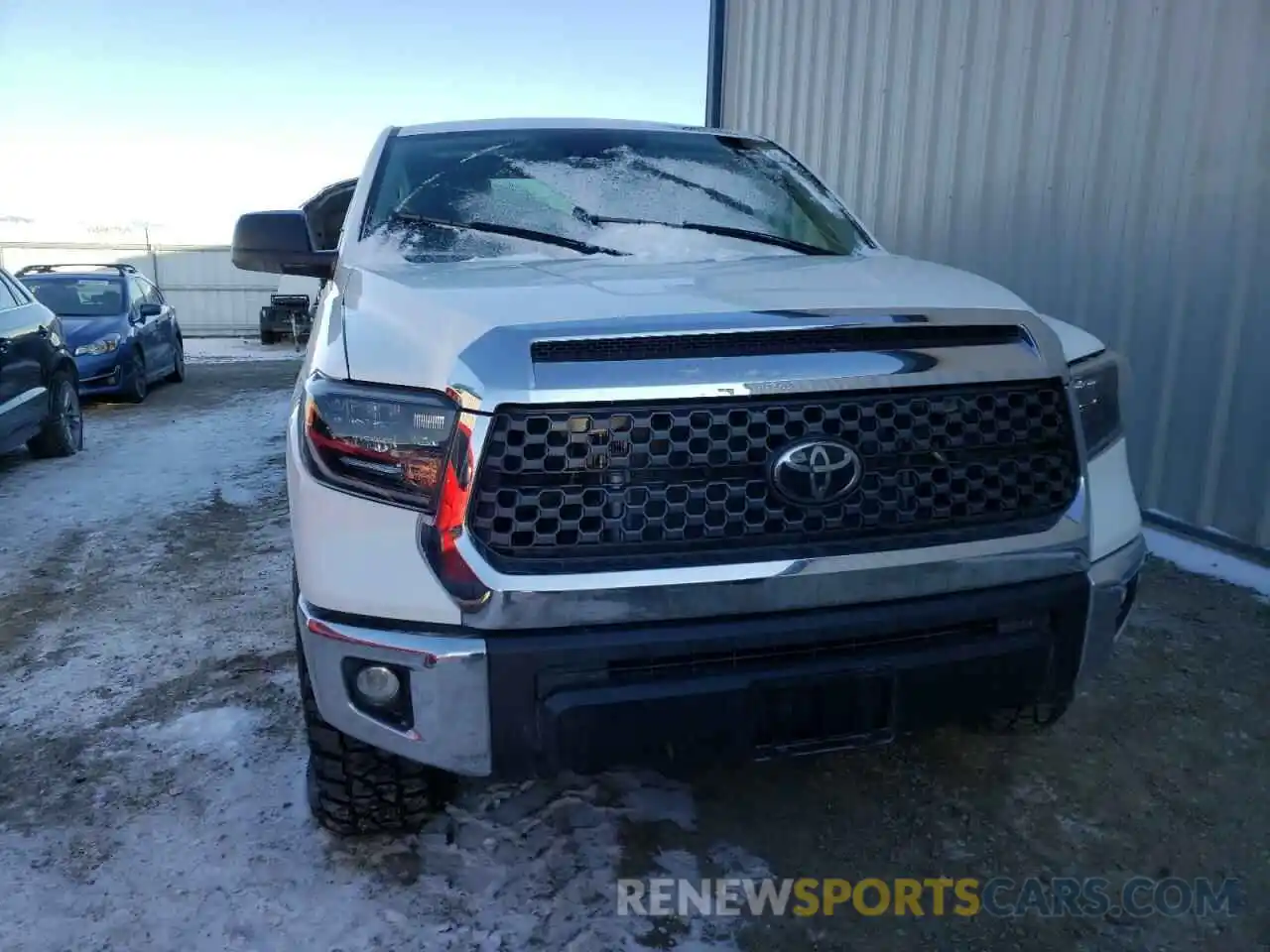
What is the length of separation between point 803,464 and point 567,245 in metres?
1.22

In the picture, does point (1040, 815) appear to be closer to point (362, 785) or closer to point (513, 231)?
point (362, 785)

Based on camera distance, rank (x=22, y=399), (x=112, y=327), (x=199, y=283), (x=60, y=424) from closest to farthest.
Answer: (x=22, y=399) < (x=60, y=424) < (x=112, y=327) < (x=199, y=283)

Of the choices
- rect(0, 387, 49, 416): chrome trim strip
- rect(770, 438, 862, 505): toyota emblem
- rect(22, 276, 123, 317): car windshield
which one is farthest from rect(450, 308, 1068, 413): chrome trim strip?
rect(22, 276, 123, 317): car windshield

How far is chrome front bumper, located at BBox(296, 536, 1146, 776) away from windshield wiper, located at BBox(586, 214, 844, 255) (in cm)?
144

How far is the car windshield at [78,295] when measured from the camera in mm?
10367

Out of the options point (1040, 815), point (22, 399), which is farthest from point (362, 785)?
point (22, 399)

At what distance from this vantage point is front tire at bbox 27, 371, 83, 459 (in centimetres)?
687

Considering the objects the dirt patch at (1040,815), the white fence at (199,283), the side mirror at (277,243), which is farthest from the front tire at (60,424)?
the white fence at (199,283)

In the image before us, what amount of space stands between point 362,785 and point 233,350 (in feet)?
57.8

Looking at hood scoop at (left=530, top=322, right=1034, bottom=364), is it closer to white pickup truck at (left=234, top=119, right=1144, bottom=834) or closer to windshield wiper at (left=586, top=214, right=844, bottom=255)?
white pickup truck at (left=234, top=119, right=1144, bottom=834)

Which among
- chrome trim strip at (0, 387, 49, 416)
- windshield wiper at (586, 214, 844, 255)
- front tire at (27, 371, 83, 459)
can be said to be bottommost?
front tire at (27, 371, 83, 459)

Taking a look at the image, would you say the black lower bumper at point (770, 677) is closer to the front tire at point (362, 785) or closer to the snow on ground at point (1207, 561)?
the front tire at point (362, 785)

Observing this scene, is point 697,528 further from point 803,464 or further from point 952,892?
point 952,892

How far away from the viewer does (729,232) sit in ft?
9.71
